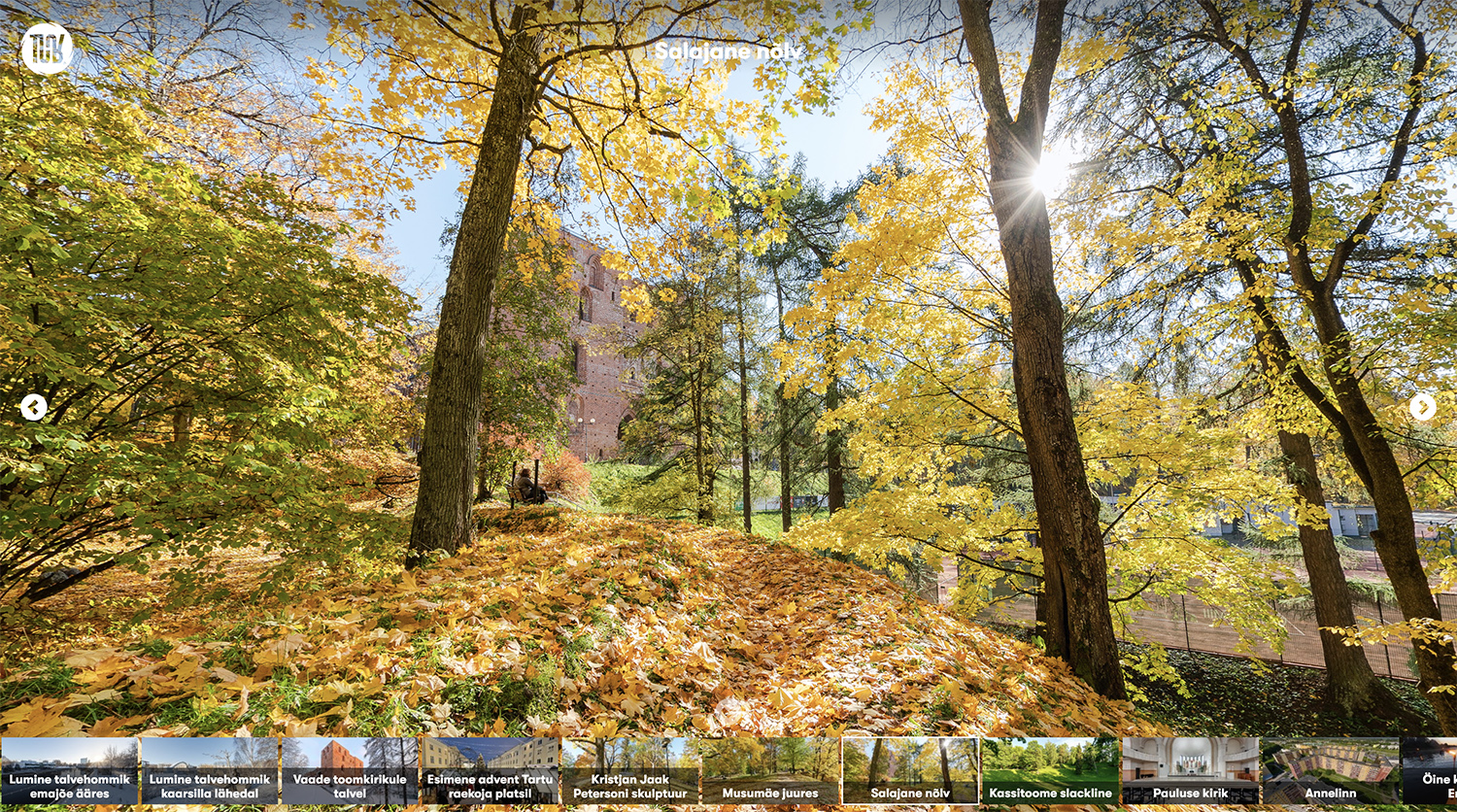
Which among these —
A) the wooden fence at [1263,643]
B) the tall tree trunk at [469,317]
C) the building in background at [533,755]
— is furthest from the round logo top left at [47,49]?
the wooden fence at [1263,643]

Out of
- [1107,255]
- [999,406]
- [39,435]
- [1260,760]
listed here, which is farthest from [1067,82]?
[39,435]

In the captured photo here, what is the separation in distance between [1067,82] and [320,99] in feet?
29.1

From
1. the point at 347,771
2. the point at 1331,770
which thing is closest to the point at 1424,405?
the point at 1331,770

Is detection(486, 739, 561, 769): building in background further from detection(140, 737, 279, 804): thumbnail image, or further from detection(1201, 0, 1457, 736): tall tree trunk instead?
detection(1201, 0, 1457, 736): tall tree trunk

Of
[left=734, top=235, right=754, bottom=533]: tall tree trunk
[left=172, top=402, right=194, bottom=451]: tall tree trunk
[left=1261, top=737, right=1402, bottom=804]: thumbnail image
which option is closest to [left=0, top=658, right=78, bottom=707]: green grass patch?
[left=172, top=402, right=194, bottom=451]: tall tree trunk

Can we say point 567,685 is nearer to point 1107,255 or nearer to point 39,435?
point 39,435

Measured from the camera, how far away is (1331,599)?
819 cm

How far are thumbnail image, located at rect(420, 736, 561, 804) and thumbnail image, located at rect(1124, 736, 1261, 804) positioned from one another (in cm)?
267

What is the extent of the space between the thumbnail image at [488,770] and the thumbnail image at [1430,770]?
4337 millimetres

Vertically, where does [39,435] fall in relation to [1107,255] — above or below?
below

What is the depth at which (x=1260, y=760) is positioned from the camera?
95.6 inches

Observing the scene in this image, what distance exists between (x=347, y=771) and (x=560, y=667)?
3.14 ft

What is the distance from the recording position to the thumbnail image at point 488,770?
179 cm

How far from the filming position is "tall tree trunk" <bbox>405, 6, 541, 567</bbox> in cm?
429
